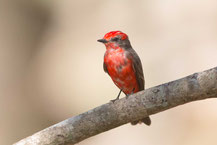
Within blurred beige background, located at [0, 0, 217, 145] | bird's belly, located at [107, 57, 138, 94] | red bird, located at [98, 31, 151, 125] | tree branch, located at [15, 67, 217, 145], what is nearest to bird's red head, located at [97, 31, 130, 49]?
red bird, located at [98, 31, 151, 125]

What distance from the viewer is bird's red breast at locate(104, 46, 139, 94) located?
5727 mm

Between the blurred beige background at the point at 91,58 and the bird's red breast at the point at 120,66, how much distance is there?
3239 millimetres

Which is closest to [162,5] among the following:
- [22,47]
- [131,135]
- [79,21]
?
[79,21]

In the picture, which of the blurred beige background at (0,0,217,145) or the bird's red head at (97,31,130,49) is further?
the blurred beige background at (0,0,217,145)

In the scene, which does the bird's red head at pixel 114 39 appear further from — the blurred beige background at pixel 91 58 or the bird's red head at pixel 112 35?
the blurred beige background at pixel 91 58

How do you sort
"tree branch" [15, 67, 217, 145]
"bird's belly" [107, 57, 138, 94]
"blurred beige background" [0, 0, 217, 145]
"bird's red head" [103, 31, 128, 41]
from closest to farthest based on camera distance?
1. "tree branch" [15, 67, 217, 145]
2. "bird's belly" [107, 57, 138, 94]
3. "bird's red head" [103, 31, 128, 41]
4. "blurred beige background" [0, 0, 217, 145]

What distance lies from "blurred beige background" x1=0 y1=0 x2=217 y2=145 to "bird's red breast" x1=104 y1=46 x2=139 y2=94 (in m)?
3.24

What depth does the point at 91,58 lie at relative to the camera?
33.8 ft

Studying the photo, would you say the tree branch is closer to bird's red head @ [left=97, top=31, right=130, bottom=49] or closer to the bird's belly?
the bird's belly

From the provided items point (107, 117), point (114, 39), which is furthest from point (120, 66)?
point (107, 117)

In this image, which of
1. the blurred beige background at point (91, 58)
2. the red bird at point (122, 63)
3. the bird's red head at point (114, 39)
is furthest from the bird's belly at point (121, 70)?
the blurred beige background at point (91, 58)

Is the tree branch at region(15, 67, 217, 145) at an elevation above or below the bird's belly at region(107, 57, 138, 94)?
below

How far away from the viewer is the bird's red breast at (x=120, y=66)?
18.8 ft

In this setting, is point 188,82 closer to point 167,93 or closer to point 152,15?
point 167,93
